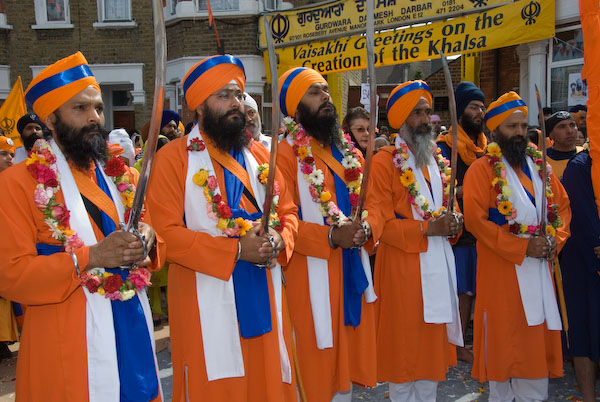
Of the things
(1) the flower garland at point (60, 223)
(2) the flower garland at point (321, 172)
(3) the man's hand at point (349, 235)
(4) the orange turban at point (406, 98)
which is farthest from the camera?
(4) the orange turban at point (406, 98)

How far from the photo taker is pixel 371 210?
404 cm

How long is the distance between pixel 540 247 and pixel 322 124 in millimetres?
1772

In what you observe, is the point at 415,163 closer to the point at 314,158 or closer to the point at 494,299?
the point at 314,158

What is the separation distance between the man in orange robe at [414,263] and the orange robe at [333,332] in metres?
0.43

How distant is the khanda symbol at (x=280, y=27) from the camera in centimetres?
1308

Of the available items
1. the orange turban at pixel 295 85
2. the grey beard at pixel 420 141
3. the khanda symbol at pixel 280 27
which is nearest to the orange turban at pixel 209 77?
the orange turban at pixel 295 85

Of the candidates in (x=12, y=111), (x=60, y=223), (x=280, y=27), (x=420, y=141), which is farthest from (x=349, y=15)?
(x=60, y=223)

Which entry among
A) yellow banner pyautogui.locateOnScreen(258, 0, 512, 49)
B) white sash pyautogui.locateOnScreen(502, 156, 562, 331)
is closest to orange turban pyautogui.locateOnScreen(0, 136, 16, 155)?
white sash pyautogui.locateOnScreen(502, 156, 562, 331)

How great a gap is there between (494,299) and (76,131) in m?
3.14

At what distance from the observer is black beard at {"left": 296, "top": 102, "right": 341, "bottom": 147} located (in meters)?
4.03

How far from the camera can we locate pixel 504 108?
446 cm

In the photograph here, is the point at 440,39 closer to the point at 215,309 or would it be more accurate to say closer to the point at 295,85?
the point at 295,85

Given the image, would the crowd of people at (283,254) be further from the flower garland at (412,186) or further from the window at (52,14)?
the window at (52,14)

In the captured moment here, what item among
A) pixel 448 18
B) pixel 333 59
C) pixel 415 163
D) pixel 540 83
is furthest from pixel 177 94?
pixel 415 163
